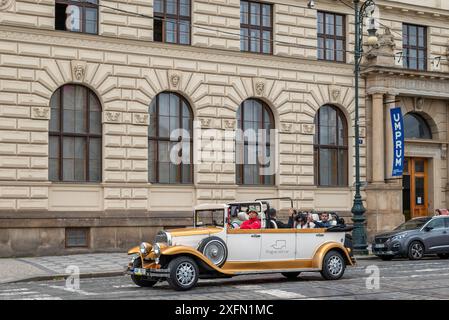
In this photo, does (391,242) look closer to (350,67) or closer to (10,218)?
(350,67)

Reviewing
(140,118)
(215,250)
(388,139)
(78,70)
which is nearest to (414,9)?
(388,139)

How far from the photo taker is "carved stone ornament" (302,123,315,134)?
33.0 metres

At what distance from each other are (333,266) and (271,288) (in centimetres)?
249

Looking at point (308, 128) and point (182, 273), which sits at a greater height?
point (308, 128)

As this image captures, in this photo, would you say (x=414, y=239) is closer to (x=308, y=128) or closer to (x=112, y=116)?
(x=308, y=128)

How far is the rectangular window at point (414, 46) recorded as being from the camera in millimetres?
35844

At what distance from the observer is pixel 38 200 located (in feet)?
89.3

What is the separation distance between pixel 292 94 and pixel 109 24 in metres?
8.07

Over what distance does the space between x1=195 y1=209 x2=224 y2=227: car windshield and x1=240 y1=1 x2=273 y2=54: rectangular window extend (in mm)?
12994

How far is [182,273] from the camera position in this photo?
58.1 ft

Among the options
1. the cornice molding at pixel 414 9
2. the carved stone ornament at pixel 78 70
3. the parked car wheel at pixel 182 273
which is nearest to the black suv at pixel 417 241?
the cornice molding at pixel 414 9

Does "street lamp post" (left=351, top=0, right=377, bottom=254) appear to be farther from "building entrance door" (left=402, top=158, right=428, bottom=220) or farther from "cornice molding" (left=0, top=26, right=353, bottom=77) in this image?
"building entrance door" (left=402, top=158, right=428, bottom=220)
